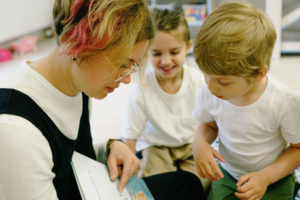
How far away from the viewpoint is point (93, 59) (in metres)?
0.65

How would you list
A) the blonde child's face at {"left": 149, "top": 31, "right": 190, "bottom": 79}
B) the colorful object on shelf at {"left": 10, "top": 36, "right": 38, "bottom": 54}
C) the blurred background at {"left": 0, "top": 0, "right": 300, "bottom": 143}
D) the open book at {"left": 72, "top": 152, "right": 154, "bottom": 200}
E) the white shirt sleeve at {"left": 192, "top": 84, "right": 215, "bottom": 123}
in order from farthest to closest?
1. the colorful object on shelf at {"left": 10, "top": 36, "right": 38, "bottom": 54}
2. the blurred background at {"left": 0, "top": 0, "right": 300, "bottom": 143}
3. the blonde child's face at {"left": 149, "top": 31, "right": 190, "bottom": 79}
4. the white shirt sleeve at {"left": 192, "top": 84, "right": 215, "bottom": 123}
5. the open book at {"left": 72, "top": 152, "right": 154, "bottom": 200}

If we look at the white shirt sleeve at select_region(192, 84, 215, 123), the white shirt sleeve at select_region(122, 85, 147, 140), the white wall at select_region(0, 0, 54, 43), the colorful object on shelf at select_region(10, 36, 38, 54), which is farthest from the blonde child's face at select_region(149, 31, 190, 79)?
the colorful object on shelf at select_region(10, 36, 38, 54)

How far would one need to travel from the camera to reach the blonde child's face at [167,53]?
3.61 feet

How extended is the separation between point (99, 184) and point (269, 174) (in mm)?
465

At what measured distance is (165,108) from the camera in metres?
1.19

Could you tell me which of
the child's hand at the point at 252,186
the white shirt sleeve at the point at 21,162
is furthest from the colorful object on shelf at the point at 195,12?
the white shirt sleeve at the point at 21,162

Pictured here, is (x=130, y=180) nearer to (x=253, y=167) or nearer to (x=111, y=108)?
(x=253, y=167)

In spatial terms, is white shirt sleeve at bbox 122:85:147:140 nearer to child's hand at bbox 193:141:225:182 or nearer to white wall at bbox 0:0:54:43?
child's hand at bbox 193:141:225:182

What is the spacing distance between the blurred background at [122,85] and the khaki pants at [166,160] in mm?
452

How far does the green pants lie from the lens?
2.80ft

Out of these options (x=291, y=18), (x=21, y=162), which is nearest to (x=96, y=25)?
(x=21, y=162)

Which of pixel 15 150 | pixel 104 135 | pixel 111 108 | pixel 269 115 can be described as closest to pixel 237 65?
pixel 269 115

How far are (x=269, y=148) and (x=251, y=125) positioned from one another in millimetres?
94

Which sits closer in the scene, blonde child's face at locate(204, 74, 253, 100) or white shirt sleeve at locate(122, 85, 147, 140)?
blonde child's face at locate(204, 74, 253, 100)
